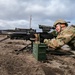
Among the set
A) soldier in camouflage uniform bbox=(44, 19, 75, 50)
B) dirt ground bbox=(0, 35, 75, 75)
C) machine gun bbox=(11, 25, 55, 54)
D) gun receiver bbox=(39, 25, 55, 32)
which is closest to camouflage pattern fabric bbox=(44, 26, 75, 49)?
soldier in camouflage uniform bbox=(44, 19, 75, 50)

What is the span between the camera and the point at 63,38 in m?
8.74

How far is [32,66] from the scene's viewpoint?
6789 mm

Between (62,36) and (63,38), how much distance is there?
0.30ft

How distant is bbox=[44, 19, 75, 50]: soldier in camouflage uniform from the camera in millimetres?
8727

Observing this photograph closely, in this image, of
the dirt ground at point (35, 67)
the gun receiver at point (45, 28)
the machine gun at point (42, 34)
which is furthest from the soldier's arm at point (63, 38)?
the dirt ground at point (35, 67)

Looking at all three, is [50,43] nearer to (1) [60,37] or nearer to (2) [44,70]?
(1) [60,37]

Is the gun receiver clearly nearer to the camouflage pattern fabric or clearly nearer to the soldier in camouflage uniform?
the soldier in camouflage uniform

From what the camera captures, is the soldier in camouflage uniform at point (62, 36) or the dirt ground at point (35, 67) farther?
the soldier in camouflage uniform at point (62, 36)

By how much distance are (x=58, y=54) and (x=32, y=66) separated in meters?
2.67

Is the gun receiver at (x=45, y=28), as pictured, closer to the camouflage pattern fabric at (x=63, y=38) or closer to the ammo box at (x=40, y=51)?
the camouflage pattern fabric at (x=63, y=38)

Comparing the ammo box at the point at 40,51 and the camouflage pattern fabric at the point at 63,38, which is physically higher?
the camouflage pattern fabric at the point at 63,38

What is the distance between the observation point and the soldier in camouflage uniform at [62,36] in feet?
28.6

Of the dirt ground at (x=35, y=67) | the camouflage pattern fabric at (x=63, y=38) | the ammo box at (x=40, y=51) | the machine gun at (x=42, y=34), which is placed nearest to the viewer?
the dirt ground at (x=35, y=67)

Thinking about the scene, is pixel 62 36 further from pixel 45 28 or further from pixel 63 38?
pixel 45 28
